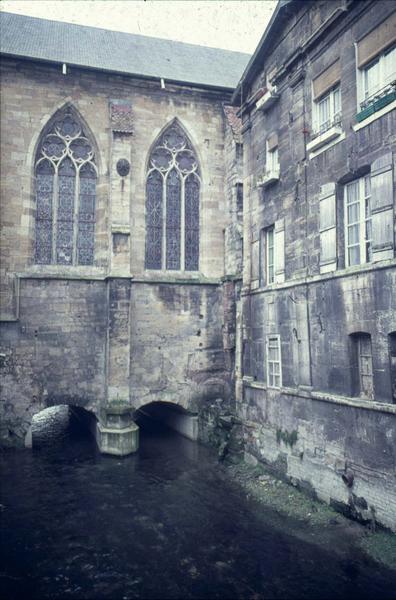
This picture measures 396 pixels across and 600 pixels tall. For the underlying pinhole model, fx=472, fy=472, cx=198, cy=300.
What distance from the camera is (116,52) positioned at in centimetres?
1888

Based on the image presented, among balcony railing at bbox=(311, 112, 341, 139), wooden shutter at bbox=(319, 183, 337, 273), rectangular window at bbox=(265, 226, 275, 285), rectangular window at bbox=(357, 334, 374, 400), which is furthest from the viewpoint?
rectangular window at bbox=(265, 226, 275, 285)

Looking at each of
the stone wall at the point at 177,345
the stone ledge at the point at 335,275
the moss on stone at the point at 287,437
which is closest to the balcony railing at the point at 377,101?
the stone ledge at the point at 335,275

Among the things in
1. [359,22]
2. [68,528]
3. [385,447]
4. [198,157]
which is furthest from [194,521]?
[198,157]

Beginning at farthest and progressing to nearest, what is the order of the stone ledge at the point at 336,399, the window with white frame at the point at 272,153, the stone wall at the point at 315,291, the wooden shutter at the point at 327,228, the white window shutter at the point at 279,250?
the window with white frame at the point at 272,153 < the white window shutter at the point at 279,250 < the wooden shutter at the point at 327,228 < the stone wall at the point at 315,291 < the stone ledge at the point at 336,399

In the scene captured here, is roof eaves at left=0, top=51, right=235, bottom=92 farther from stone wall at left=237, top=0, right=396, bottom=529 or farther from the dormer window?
the dormer window

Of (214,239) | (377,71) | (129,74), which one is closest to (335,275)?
(377,71)

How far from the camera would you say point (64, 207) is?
55.6 ft

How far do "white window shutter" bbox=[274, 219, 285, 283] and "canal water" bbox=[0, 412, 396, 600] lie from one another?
5706 mm

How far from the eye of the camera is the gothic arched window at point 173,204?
17.8m

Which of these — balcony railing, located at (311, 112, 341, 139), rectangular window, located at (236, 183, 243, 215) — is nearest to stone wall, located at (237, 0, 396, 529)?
balcony railing, located at (311, 112, 341, 139)

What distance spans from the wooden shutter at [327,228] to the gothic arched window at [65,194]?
9030mm

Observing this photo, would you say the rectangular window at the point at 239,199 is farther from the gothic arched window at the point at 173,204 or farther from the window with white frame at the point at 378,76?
the window with white frame at the point at 378,76

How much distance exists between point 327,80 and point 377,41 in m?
1.70

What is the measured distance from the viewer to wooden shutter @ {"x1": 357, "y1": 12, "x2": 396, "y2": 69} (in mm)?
8977
